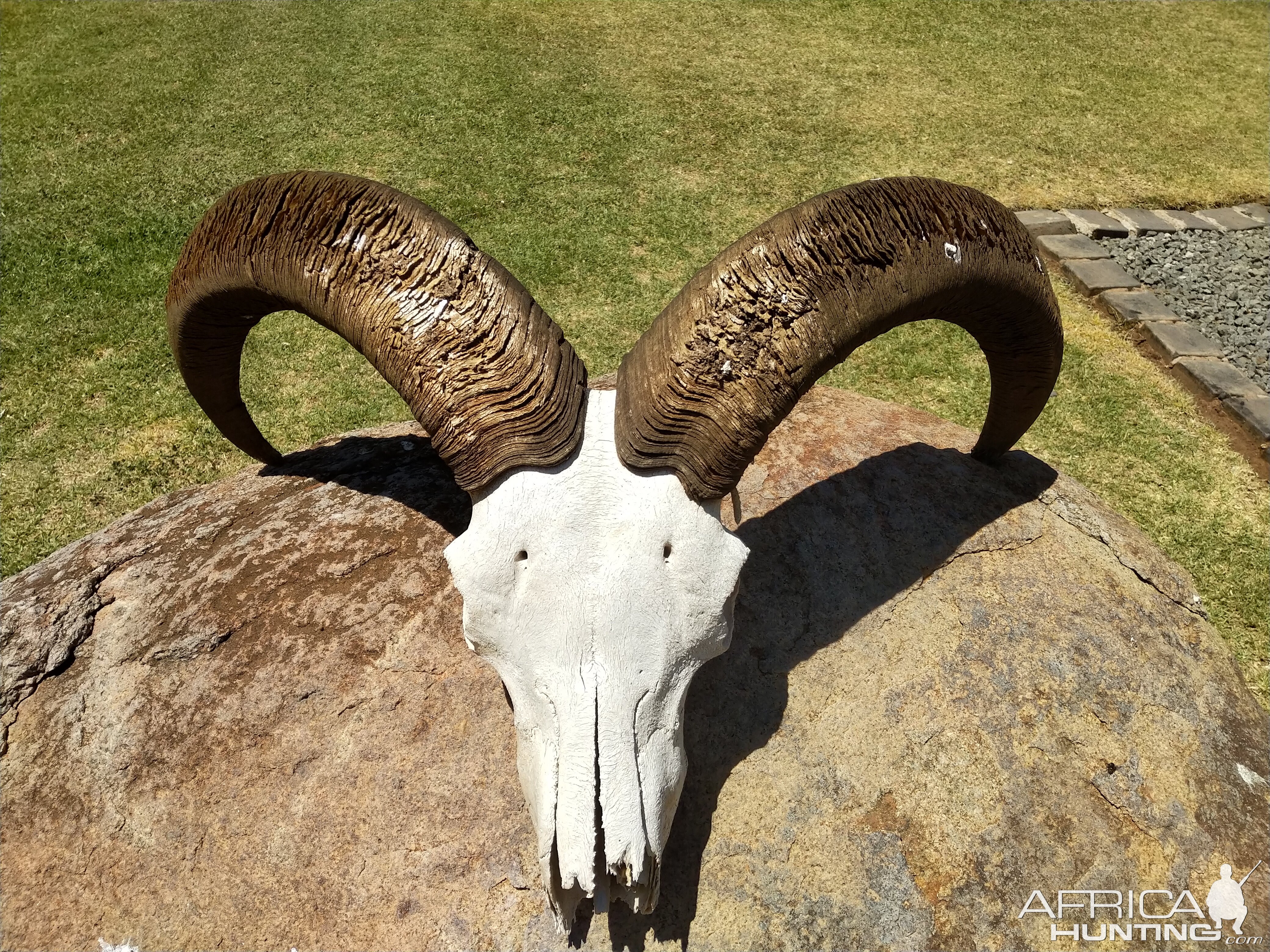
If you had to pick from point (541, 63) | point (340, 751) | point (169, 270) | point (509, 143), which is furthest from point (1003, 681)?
point (541, 63)

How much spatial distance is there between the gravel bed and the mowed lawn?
2.56ft

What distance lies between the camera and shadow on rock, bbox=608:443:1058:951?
107 inches

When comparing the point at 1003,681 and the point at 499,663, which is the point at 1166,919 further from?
the point at 499,663

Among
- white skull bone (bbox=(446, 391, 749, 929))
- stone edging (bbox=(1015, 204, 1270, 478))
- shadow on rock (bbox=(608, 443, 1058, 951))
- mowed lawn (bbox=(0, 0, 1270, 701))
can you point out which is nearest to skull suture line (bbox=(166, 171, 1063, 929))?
white skull bone (bbox=(446, 391, 749, 929))

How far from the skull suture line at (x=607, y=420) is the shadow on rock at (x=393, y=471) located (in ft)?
3.25

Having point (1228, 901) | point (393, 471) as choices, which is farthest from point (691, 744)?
point (393, 471)

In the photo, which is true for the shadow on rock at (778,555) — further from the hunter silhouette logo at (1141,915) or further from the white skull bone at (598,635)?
the hunter silhouette logo at (1141,915)

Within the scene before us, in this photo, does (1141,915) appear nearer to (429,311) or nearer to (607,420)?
(607,420)

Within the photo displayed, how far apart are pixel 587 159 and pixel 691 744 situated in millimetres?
7723

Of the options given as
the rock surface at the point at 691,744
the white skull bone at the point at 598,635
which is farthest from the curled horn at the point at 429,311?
the rock surface at the point at 691,744

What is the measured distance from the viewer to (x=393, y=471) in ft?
12.6

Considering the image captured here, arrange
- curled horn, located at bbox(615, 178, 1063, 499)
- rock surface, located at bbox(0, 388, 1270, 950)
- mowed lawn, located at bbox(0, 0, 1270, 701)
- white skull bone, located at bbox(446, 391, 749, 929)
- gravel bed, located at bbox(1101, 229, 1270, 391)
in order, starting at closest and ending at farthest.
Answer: white skull bone, located at bbox(446, 391, 749, 929), curled horn, located at bbox(615, 178, 1063, 499), rock surface, located at bbox(0, 388, 1270, 950), mowed lawn, located at bbox(0, 0, 1270, 701), gravel bed, located at bbox(1101, 229, 1270, 391)

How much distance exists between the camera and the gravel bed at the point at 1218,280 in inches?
295

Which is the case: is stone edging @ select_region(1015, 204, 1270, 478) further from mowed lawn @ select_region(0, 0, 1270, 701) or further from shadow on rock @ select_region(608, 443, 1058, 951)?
shadow on rock @ select_region(608, 443, 1058, 951)
